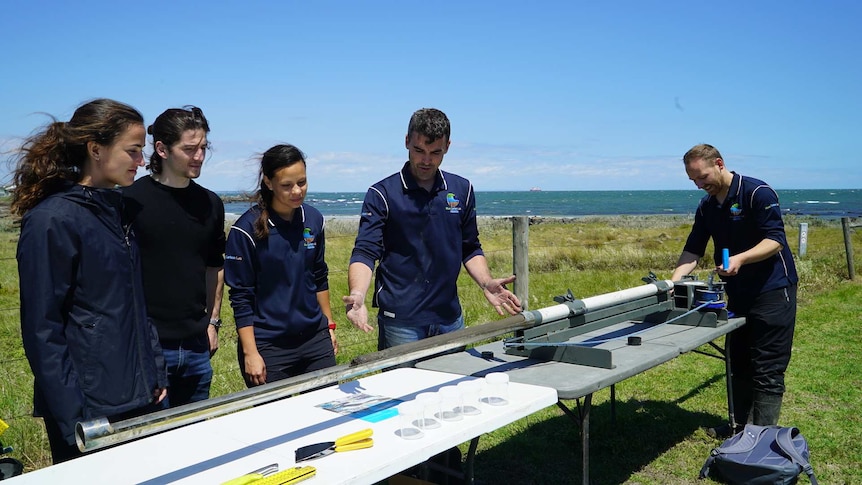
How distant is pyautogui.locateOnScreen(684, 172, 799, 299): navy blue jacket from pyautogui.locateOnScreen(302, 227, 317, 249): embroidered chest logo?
2.94 metres

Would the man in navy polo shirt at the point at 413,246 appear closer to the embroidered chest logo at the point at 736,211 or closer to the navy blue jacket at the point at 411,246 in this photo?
the navy blue jacket at the point at 411,246

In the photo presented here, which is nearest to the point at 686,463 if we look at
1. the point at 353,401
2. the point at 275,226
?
the point at 353,401

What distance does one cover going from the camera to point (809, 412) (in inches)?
214

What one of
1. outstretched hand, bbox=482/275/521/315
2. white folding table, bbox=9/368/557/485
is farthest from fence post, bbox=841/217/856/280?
white folding table, bbox=9/368/557/485

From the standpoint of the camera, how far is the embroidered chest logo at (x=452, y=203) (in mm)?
3721

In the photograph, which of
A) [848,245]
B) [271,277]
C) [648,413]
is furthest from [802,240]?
[271,277]

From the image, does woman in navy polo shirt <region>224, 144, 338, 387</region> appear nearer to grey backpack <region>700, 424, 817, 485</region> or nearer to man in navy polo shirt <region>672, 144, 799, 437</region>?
grey backpack <region>700, 424, 817, 485</region>

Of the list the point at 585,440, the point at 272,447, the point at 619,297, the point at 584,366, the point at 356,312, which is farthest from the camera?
the point at 619,297

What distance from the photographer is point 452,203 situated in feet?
12.2

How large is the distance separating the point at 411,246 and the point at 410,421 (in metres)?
1.39

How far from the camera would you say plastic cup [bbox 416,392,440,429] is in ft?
7.81

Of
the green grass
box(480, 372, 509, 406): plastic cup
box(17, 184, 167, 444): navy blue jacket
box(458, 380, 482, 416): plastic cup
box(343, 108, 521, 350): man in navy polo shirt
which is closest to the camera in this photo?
box(17, 184, 167, 444): navy blue jacket

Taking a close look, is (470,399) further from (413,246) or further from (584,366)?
(413,246)

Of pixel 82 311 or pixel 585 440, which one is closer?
pixel 82 311
